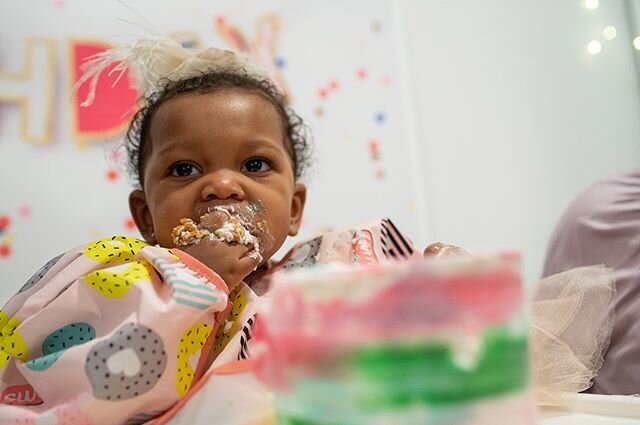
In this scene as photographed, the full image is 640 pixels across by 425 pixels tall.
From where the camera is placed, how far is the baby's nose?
867mm

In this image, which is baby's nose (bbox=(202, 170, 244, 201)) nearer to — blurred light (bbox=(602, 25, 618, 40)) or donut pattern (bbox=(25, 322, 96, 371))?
donut pattern (bbox=(25, 322, 96, 371))

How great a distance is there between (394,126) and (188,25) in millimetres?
641

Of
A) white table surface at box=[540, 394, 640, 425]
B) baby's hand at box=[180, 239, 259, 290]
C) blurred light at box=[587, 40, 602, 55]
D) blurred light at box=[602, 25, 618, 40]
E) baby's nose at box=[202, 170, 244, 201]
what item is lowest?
white table surface at box=[540, 394, 640, 425]

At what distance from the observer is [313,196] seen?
1.76m

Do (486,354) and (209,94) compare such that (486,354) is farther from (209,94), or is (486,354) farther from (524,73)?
(524,73)

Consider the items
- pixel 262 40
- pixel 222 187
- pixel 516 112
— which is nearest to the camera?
pixel 222 187

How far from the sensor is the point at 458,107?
6.17 feet

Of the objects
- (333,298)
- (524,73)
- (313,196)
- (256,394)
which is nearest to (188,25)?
(313,196)

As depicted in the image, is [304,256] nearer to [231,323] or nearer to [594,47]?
[231,323]

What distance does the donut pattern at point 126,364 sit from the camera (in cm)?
57

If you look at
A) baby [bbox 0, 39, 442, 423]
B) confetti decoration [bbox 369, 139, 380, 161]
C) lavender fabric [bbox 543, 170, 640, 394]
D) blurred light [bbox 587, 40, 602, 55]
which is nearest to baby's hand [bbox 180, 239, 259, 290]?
baby [bbox 0, 39, 442, 423]

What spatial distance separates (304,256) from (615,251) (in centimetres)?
49

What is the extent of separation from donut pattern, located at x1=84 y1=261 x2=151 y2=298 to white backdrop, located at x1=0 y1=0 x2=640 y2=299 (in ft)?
3.50

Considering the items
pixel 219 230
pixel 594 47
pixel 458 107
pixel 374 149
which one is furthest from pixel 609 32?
pixel 219 230
